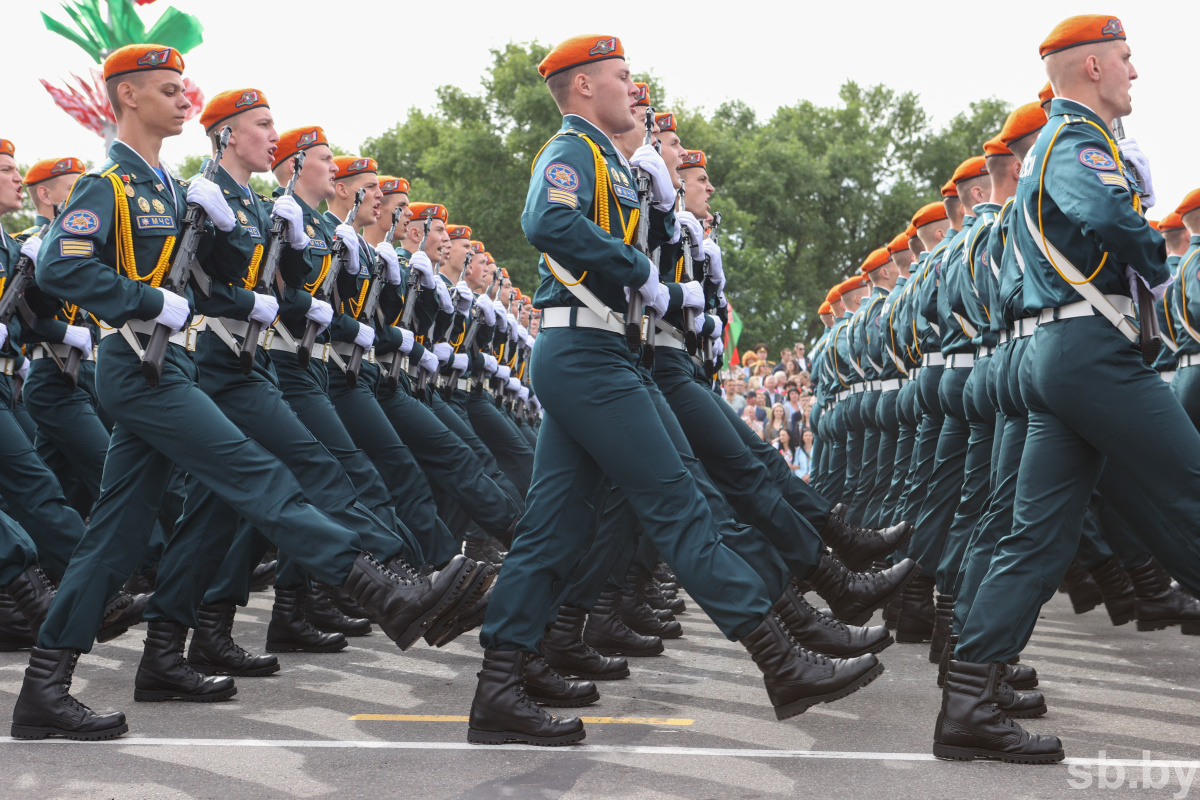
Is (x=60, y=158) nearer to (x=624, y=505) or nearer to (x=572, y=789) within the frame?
(x=624, y=505)

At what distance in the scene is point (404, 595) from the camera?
13.1 feet

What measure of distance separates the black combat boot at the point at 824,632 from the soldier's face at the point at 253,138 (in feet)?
9.48

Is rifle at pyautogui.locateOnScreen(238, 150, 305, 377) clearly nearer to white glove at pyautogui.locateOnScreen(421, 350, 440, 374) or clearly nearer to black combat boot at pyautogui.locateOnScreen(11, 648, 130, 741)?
black combat boot at pyautogui.locateOnScreen(11, 648, 130, 741)

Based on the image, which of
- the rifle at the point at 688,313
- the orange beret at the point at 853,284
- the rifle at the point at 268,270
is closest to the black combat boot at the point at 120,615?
the rifle at the point at 268,270

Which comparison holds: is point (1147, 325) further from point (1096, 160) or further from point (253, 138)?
point (253, 138)

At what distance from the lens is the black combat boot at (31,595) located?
208 inches

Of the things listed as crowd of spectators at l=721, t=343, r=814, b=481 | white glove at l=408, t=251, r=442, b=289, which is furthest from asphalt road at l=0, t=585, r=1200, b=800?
crowd of spectators at l=721, t=343, r=814, b=481

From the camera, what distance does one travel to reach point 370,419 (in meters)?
6.40

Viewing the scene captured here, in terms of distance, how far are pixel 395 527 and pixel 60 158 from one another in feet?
11.4

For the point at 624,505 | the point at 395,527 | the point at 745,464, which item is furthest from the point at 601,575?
the point at 395,527

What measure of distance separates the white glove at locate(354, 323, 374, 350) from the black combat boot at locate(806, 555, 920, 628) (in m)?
2.63

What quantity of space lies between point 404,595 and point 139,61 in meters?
2.11

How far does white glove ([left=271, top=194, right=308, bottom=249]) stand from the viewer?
18.2ft

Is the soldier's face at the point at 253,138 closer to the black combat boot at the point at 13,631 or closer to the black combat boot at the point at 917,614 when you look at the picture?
the black combat boot at the point at 13,631
